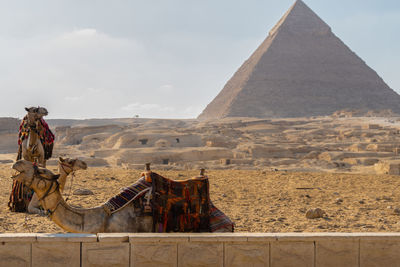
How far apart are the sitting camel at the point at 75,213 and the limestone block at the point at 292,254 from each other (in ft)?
3.01

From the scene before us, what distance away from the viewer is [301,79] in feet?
349

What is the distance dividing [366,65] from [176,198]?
12274 cm

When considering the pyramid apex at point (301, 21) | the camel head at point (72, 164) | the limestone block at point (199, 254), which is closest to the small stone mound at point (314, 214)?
the limestone block at point (199, 254)

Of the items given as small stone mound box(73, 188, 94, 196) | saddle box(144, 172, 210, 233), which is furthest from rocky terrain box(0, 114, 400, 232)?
saddle box(144, 172, 210, 233)

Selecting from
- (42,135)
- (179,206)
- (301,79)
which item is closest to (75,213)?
(179,206)

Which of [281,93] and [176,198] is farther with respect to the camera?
[281,93]

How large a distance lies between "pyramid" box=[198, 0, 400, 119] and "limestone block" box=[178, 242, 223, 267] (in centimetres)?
8721

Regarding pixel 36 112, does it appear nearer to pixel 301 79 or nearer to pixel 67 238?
pixel 67 238

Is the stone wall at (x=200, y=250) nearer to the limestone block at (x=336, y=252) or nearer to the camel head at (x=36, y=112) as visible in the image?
the limestone block at (x=336, y=252)

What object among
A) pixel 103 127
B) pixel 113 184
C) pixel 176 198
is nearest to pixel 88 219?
pixel 176 198

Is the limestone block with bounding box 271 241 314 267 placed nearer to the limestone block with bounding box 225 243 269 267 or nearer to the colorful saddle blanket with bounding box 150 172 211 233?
the limestone block with bounding box 225 243 269 267

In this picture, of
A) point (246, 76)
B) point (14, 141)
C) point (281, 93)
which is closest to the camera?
point (14, 141)

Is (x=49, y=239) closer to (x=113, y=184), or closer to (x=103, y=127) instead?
(x=113, y=184)

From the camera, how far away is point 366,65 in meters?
116
